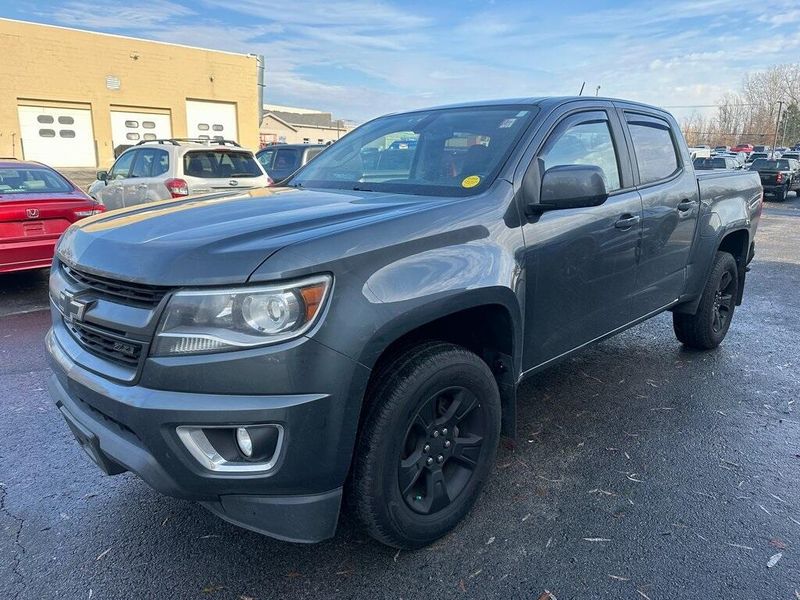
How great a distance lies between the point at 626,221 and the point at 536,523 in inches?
69.0

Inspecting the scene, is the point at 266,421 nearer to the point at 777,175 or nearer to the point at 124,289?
the point at 124,289

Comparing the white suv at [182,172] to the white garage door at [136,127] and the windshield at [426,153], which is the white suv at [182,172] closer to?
the windshield at [426,153]

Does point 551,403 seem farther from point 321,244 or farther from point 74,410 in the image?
point 74,410

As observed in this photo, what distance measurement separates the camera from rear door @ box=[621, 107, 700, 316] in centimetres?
366

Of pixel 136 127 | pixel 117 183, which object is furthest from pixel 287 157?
pixel 136 127

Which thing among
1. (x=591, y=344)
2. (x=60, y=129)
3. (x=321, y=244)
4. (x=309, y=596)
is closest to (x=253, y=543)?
(x=309, y=596)

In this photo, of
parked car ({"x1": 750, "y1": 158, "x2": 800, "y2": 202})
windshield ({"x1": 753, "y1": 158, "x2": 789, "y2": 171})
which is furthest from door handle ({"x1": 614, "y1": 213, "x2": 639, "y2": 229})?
windshield ({"x1": 753, "y1": 158, "x2": 789, "y2": 171})

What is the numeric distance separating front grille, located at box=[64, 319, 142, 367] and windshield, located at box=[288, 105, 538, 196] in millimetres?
1496

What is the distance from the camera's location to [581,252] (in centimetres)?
305

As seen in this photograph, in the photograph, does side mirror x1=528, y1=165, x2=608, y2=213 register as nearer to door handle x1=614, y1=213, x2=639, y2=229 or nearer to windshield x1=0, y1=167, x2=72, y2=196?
door handle x1=614, y1=213, x2=639, y2=229

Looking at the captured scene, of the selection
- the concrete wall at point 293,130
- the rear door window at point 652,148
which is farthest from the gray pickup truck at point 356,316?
the concrete wall at point 293,130

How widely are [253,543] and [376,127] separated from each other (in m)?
2.61

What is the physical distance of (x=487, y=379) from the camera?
256cm

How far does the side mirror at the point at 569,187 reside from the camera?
2686mm
